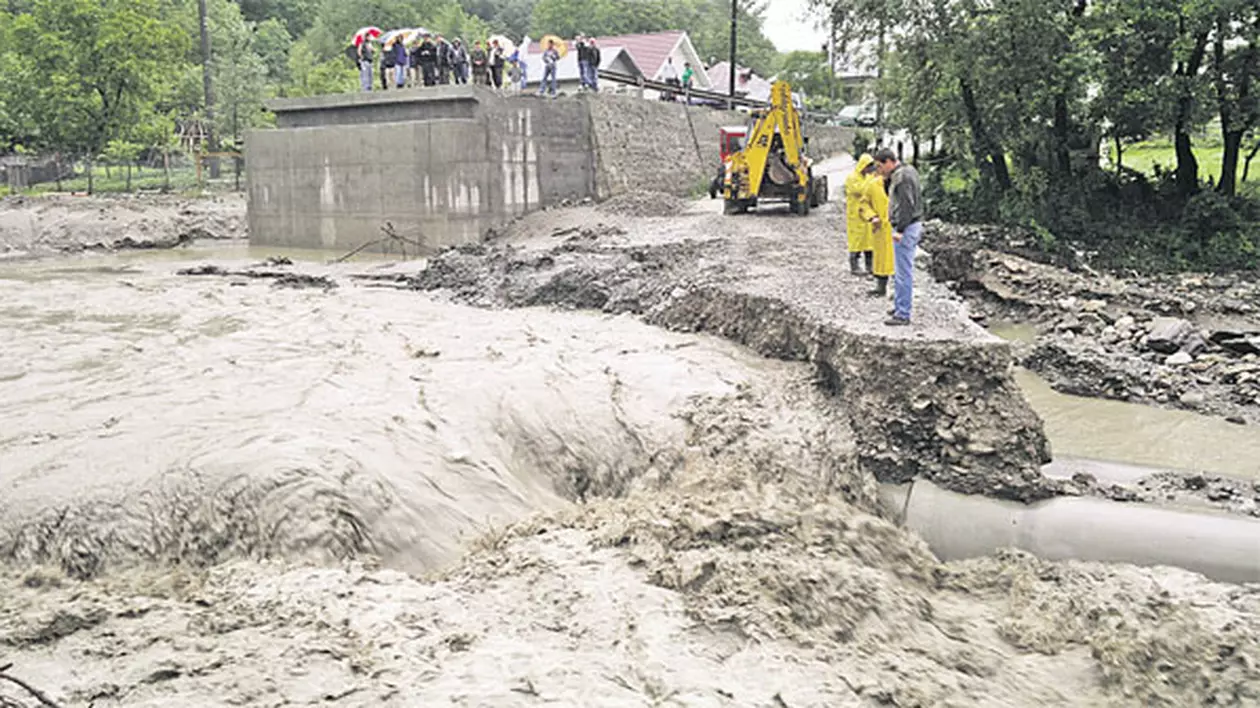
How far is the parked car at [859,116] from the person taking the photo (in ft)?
113

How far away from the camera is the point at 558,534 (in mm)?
6441

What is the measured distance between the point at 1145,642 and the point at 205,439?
20.7 feet

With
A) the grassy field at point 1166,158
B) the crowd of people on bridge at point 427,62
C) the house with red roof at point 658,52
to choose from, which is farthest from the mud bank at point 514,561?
the house with red roof at point 658,52

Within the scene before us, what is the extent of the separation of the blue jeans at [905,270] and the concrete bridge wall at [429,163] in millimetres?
12870

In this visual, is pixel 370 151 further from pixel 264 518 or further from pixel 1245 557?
pixel 1245 557

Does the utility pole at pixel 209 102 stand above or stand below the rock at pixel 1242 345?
above

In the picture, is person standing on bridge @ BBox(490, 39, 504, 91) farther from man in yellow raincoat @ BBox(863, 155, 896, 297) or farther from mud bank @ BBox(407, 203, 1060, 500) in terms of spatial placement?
man in yellow raincoat @ BBox(863, 155, 896, 297)

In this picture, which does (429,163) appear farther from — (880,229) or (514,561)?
(514,561)

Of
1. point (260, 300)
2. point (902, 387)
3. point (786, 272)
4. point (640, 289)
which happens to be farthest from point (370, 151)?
point (902, 387)

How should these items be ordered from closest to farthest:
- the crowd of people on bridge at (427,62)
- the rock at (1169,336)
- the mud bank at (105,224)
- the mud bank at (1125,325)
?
1. the mud bank at (1125,325)
2. the rock at (1169,336)
3. the crowd of people on bridge at (427,62)
4. the mud bank at (105,224)

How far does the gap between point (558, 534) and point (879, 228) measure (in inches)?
200

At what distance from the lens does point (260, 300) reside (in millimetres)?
14336

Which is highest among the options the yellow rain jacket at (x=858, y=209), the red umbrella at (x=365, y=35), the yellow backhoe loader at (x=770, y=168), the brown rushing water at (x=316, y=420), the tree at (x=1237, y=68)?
the red umbrella at (x=365, y=35)

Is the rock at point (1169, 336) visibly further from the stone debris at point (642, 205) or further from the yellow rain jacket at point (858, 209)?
the stone debris at point (642, 205)
